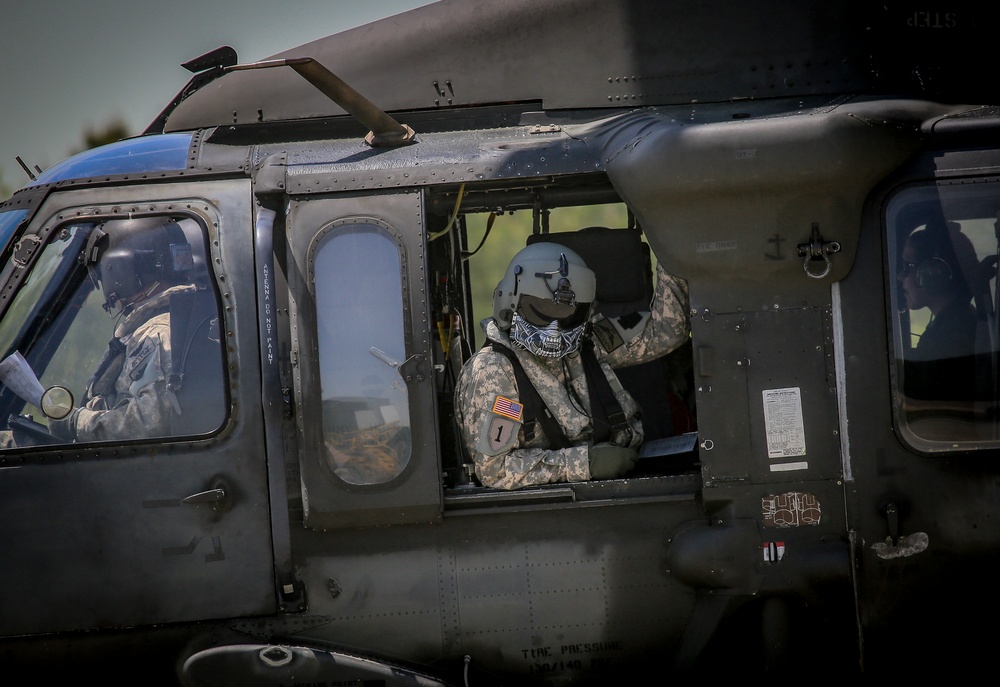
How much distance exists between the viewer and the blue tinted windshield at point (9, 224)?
13.0 ft

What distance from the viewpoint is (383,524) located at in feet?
12.5

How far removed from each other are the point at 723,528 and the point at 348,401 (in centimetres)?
157

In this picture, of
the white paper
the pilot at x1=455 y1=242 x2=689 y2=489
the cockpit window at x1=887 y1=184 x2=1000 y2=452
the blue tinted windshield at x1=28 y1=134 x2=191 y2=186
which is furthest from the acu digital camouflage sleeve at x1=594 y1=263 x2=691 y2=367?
the white paper

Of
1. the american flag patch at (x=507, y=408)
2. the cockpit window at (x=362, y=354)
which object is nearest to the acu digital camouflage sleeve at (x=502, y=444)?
the american flag patch at (x=507, y=408)

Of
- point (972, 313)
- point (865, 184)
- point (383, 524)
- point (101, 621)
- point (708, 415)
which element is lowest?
point (101, 621)

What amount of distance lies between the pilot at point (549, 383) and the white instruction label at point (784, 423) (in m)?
0.60

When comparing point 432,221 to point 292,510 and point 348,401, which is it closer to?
point 348,401

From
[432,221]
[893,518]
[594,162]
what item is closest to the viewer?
[893,518]

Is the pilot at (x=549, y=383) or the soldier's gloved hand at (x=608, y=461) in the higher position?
the pilot at (x=549, y=383)

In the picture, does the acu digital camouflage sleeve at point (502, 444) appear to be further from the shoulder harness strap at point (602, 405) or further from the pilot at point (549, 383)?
the shoulder harness strap at point (602, 405)

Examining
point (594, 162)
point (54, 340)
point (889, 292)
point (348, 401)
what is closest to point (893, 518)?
point (889, 292)

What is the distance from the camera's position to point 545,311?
4070 millimetres

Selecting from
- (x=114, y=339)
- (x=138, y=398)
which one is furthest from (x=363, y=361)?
(x=114, y=339)

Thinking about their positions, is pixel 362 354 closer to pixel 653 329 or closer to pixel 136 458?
pixel 136 458
